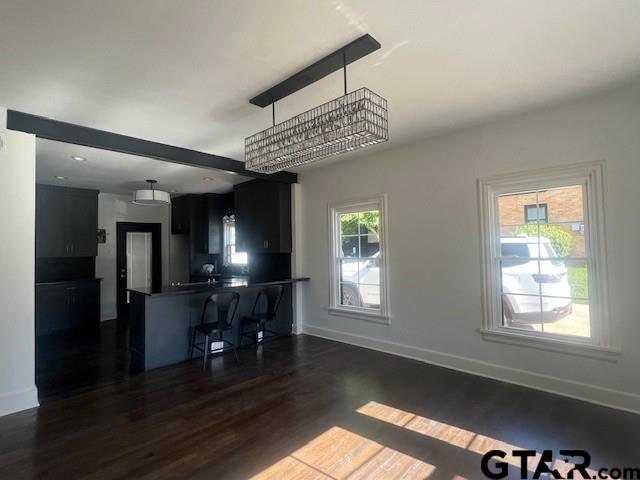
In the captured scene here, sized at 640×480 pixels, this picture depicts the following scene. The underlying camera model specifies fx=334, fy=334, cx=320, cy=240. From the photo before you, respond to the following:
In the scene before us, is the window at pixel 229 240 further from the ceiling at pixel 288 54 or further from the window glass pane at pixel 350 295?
the ceiling at pixel 288 54

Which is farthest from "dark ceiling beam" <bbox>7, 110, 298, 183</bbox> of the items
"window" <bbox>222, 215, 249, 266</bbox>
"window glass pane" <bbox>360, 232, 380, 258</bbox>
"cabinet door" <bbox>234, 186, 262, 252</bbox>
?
"window" <bbox>222, 215, 249, 266</bbox>

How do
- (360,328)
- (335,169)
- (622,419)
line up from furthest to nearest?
1. (335,169)
2. (360,328)
3. (622,419)

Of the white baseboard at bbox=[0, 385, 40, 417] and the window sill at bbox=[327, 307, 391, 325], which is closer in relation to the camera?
the white baseboard at bbox=[0, 385, 40, 417]

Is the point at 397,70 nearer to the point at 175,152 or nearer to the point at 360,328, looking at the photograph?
the point at 175,152

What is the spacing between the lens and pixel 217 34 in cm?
201

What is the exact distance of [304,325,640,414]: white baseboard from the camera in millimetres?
2791

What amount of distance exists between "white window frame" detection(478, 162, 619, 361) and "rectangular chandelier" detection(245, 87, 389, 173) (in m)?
1.76

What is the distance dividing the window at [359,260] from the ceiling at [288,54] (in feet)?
5.63

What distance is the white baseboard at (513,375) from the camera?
279cm

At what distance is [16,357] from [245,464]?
7.70 ft

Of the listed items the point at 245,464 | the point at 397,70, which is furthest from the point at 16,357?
the point at 397,70

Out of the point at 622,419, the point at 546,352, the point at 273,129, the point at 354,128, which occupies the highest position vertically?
the point at 273,129

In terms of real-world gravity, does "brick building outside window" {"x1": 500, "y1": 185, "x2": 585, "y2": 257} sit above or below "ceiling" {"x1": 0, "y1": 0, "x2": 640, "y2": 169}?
below

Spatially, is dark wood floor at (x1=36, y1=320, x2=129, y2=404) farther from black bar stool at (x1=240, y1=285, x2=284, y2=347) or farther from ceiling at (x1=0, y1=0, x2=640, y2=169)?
ceiling at (x1=0, y1=0, x2=640, y2=169)
